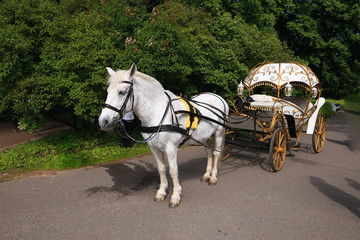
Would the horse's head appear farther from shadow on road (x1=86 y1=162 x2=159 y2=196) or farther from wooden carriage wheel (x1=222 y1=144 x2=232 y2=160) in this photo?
wooden carriage wheel (x1=222 y1=144 x2=232 y2=160)

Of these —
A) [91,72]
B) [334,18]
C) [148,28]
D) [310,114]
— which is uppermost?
[334,18]

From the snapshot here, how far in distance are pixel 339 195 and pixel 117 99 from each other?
435 cm

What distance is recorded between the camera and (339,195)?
14.0 ft

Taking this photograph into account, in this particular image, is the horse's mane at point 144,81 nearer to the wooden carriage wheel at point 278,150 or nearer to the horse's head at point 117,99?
the horse's head at point 117,99

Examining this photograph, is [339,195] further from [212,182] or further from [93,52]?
[93,52]

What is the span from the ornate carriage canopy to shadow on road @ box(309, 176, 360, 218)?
243 centimetres

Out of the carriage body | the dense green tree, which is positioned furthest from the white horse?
the dense green tree

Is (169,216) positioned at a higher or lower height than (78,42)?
lower

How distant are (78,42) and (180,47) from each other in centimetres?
282

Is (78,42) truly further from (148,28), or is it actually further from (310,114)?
(310,114)

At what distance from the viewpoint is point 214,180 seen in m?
4.71

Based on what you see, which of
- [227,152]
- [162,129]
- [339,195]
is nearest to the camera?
[162,129]

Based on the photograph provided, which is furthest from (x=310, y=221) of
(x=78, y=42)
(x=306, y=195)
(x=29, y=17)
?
(x=29, y=17)

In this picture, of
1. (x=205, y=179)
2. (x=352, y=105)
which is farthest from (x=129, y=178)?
(x=352, y=105)
